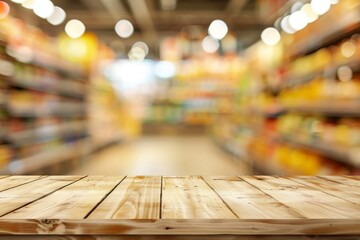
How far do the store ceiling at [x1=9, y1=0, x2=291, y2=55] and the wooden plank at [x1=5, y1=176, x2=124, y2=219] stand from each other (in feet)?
32.3

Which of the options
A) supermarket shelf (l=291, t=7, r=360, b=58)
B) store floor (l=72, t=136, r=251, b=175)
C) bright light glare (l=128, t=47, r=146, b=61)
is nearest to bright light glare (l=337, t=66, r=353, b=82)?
supermarket shelf (l=291, t=7, r=360, b=58)

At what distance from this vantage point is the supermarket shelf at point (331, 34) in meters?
3.40

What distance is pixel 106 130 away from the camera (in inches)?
399

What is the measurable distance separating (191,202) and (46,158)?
4.44 metres

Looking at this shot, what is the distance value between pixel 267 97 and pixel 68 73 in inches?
129

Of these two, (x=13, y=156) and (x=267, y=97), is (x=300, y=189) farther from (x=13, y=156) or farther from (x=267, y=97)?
(x=267, y=97)

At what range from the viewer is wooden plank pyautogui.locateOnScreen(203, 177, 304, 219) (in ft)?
3.76

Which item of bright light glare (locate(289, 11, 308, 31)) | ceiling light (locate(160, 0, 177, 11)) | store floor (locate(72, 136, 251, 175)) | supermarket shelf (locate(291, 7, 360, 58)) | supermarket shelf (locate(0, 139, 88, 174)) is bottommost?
store floor (locate(72, 136, 251, 175))

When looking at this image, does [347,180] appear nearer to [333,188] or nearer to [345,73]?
[333,188]

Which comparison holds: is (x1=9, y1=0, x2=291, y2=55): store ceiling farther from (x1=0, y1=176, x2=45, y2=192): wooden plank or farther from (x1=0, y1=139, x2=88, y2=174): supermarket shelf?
(x1=0, y1=176, x2=45, y2=192): wooden plank

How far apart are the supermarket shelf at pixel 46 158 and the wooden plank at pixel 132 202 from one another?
9.35ft

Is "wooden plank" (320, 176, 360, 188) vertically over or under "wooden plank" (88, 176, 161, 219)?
over

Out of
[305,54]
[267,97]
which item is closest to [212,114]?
[267,97]

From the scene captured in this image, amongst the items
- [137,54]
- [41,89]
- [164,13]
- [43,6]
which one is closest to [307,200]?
[41,89]
